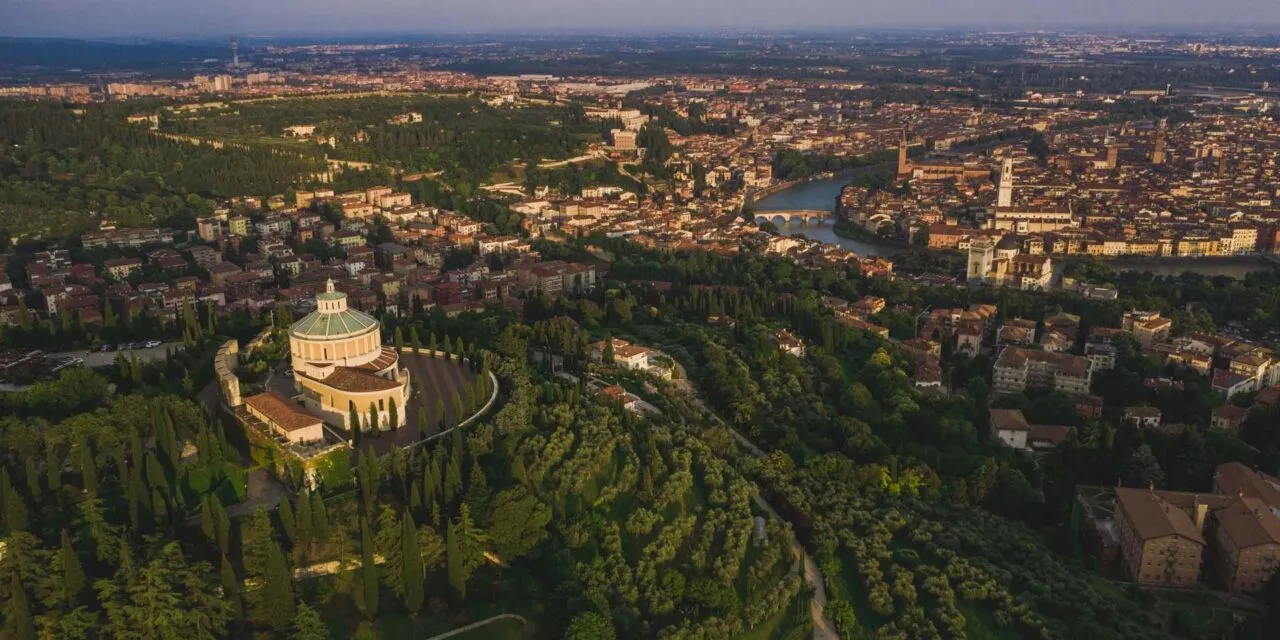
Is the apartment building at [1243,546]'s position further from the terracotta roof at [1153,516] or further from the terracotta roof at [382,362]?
the terracotta roof at [382,362]

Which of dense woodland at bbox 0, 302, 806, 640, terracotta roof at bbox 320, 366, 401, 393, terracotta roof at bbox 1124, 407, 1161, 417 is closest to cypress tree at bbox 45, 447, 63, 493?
dense woodland at bbox 0, 302, 806, 640

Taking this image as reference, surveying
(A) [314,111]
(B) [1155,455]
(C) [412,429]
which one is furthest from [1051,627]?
(A) [314,111]

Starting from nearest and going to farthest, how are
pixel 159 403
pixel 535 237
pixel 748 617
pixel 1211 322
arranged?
1. pixel 748 617
2. pixel 159 403
3. pixel 1211 322
4. pixel 535 237

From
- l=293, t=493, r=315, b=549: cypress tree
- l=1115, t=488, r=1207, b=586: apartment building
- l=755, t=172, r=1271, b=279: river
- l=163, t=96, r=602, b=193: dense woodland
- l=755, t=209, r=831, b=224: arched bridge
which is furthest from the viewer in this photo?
l=163, t=96, r=602, b=193: dense woodland

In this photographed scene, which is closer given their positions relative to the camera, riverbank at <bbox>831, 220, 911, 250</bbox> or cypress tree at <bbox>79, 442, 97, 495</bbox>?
cypress tree at <bbox>79, 442, 97, 495</bbox>

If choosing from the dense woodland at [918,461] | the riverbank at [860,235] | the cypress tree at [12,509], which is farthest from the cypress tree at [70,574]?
the riverbank at [860,235]

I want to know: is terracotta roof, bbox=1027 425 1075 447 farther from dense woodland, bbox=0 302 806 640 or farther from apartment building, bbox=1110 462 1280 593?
dense woodland, bbox=0 302 806 640

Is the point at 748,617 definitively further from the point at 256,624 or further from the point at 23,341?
the point at 23,341
